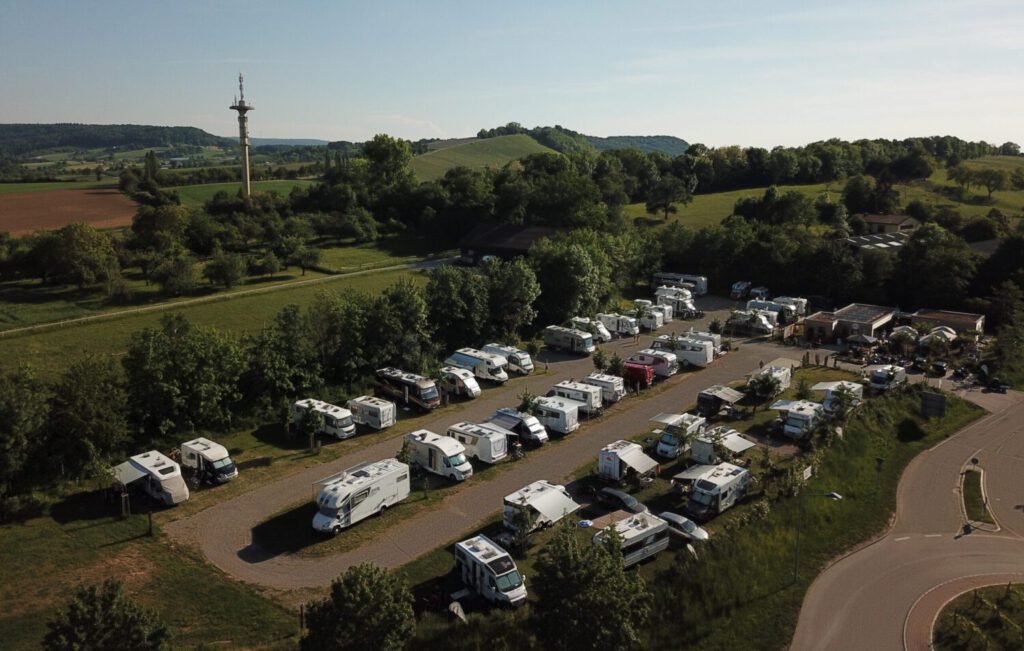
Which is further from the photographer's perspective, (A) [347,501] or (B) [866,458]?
(B) [866,458]

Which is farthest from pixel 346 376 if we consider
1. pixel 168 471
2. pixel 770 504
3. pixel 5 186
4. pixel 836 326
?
pixel 5 186

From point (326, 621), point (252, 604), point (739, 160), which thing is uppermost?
point (739, 160)

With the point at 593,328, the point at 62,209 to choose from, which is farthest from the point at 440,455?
the point at 62,209

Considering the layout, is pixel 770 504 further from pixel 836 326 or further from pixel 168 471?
pixel 836 326

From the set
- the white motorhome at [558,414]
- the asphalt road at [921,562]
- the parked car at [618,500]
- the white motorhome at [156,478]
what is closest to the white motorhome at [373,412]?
the white motorhome at [558,414]

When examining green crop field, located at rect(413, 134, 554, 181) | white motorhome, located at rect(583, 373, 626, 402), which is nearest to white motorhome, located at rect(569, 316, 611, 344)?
white motorhome, located at rect(583, 373, 626, 402)

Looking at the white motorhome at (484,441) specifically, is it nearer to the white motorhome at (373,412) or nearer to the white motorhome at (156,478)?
the white motorhome at (373,412)

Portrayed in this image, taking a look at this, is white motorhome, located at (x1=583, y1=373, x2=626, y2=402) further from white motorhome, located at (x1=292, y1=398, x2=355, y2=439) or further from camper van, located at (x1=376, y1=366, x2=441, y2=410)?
white motorhome, located at (x1=292, y1=398, x2=355, y2=439)
